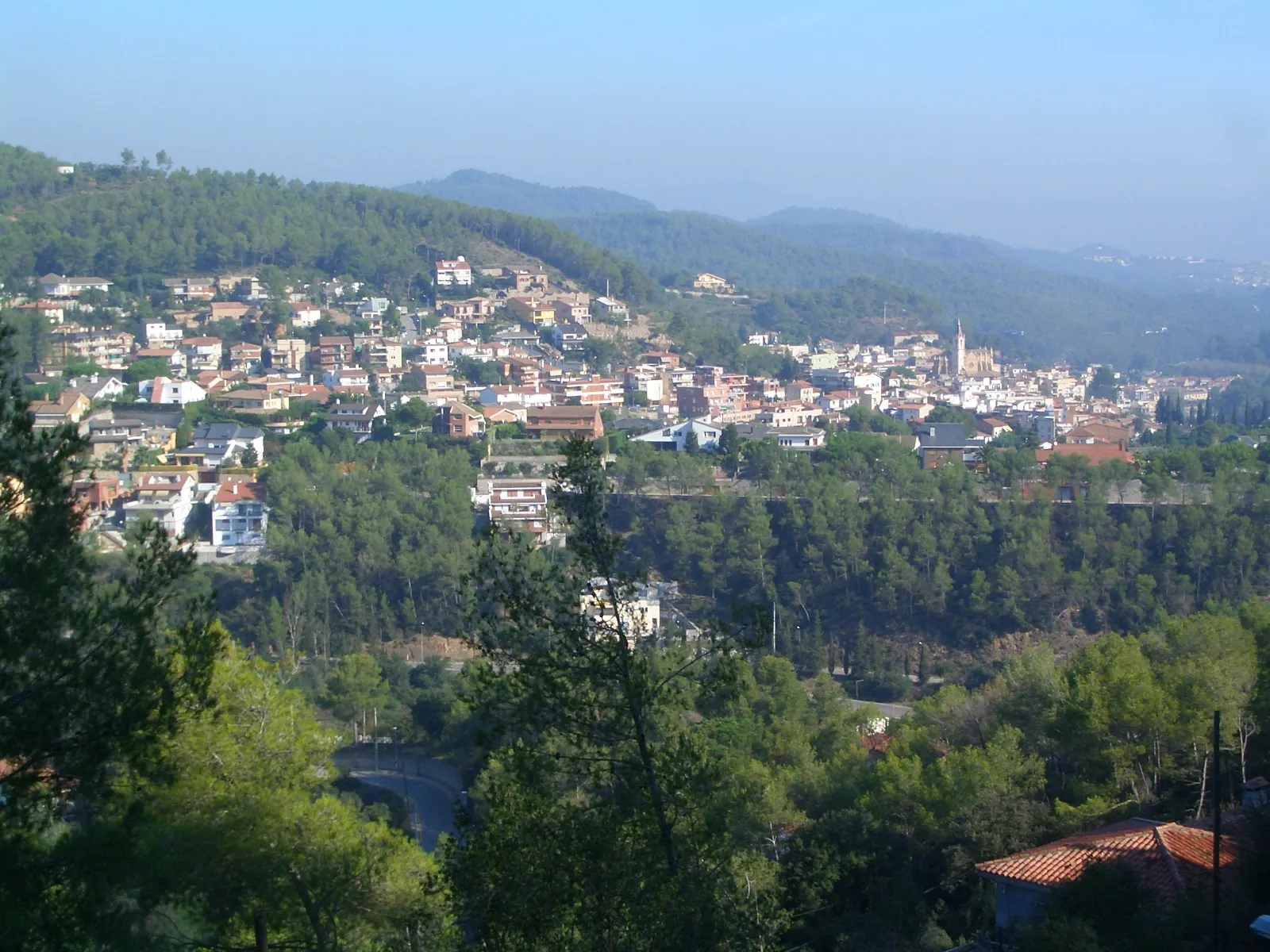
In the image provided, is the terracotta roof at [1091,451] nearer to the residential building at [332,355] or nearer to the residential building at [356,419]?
the residential building at [356,419]

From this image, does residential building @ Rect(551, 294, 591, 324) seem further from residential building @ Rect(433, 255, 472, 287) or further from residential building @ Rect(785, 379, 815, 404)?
residential building @ Rect(785, 379, 815, 404)

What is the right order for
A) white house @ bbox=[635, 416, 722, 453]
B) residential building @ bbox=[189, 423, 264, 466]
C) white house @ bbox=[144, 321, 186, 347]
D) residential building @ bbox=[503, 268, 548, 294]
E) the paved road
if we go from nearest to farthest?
the paved road
residential building @ bbox=[189, 423, 264, 466]
white house @ bbox=[635, 416, 722, 453]
white house @ bbox=[144, 321, 186, 347]
residential building @ bbox=[503, 268, 548, 294]

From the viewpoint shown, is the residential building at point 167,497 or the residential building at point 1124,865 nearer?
the residential building at point 1124,865

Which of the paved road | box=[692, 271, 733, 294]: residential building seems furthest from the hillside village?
box=[692, 271, 733, 294]: residential building

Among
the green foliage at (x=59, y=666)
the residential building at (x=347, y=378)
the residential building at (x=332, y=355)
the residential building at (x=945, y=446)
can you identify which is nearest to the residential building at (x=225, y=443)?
the residential building at (x=347, y=378)

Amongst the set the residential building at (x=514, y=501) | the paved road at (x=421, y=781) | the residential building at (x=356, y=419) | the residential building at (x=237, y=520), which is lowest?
the paved road at (x=421, y=781)

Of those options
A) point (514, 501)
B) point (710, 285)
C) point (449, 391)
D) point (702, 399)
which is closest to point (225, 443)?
point (514, 501)

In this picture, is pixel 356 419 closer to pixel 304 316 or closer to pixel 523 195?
pixel 304 316

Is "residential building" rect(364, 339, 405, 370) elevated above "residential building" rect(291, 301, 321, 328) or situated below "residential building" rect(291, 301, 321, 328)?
below
